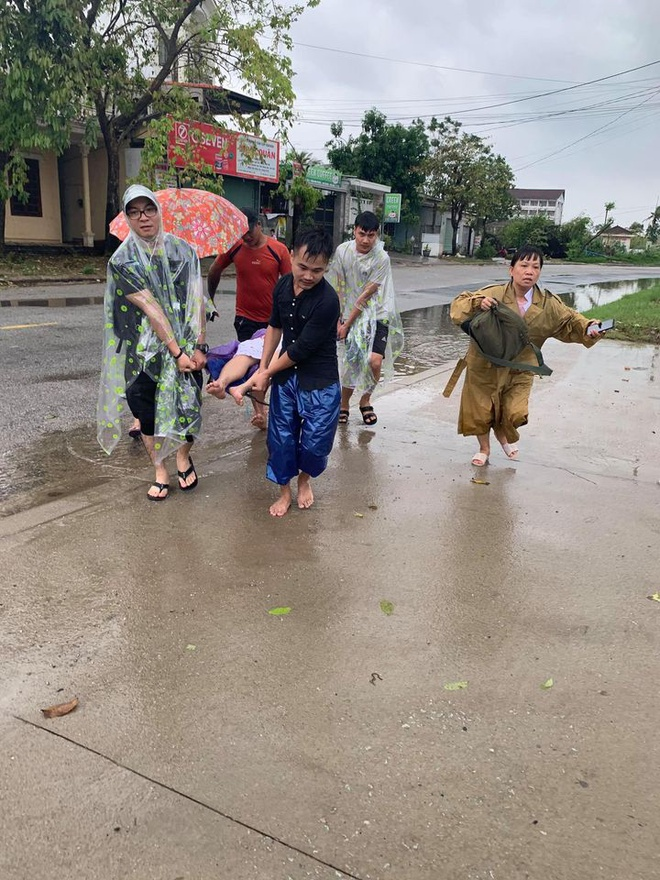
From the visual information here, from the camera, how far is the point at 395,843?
196cm

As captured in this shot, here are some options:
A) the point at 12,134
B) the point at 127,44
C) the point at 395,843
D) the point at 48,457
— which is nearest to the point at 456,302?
the point at 48,457

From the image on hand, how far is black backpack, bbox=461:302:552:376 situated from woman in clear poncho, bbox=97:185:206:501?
5.94ft

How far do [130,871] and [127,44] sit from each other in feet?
67.2

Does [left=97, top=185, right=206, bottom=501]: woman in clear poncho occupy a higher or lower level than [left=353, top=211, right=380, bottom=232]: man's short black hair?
lower

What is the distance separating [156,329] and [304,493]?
50.7 inches

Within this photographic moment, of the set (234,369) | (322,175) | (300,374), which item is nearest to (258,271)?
(234,369)

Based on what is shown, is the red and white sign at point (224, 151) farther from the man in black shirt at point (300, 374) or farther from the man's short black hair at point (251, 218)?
the man in black shirt at point (300, 374)

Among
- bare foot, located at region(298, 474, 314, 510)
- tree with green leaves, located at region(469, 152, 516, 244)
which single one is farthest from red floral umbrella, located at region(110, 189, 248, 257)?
tree with green leaves, located at region(469, 152, 516, 244)

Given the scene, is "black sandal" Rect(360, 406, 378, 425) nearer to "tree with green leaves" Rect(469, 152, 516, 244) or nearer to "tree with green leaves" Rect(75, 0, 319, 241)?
"tree with green leaves" Rect(75, 0, 319, 241)

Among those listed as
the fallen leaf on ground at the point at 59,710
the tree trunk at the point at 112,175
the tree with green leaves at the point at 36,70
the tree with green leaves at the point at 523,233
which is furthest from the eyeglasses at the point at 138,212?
the tree with green leaves at the point at 523,233

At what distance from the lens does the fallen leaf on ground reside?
93.9 inches

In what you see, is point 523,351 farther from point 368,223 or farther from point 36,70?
point 36,70

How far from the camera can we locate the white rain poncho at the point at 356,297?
19.1ft

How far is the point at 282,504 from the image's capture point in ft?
13.7
